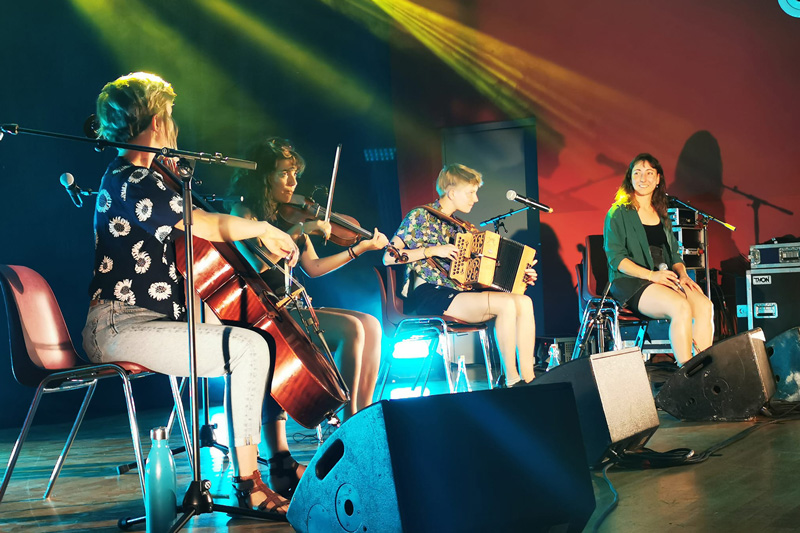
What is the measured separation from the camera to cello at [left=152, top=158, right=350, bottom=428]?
2203 millimetres

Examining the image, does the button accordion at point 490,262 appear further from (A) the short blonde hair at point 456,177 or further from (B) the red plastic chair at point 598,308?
(B) the red plastic chair at point 598,308

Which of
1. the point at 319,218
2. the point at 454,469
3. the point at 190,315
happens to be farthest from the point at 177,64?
the point at 454,469

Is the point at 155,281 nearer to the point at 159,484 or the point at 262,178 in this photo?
the point at 159,484

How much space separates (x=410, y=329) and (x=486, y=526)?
2.53 metres

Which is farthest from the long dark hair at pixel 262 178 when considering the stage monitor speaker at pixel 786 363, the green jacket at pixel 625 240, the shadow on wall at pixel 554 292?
the shadow on wall at pixel 554 292

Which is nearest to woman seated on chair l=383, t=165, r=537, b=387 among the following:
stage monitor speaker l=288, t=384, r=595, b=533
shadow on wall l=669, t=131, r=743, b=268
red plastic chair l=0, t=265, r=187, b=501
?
red plastic chair l=0, t=265, r=187, b=501

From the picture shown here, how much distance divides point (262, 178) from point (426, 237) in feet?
4.14

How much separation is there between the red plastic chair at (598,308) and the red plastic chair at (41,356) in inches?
104

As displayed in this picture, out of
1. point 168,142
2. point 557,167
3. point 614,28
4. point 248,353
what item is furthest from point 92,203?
point 614,28

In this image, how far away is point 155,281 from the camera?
2.27 meters

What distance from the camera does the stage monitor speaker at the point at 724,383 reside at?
332 cm

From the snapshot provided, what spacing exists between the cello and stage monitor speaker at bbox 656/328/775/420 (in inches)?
75.7

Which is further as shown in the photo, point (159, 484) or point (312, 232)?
point (312, 232)

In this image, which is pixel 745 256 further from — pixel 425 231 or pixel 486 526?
pixel 486 526
